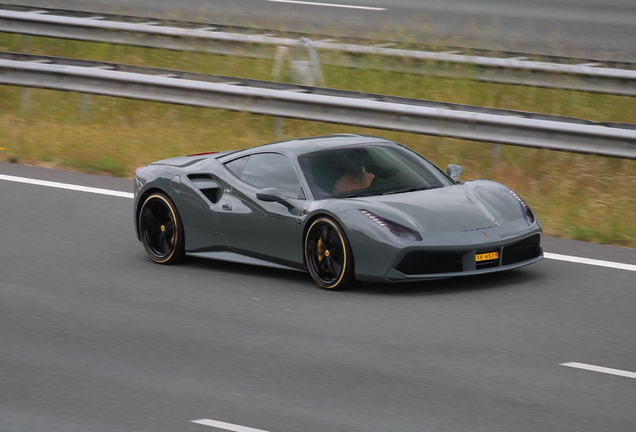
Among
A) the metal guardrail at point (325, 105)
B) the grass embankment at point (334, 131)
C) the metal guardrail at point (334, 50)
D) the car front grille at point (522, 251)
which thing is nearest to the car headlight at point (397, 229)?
the car front grille at point (522, 251)

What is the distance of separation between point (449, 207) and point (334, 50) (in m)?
8.45

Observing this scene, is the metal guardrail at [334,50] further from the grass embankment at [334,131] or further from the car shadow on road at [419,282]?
the car shadow on road at [419,282]

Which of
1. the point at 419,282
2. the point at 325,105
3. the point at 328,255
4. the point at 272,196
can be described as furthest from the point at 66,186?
the point at 419,282

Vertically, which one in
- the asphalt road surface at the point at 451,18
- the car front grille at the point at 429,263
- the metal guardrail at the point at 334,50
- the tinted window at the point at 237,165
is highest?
the asphalt road surface at the point at 451,18

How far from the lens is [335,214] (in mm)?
8094

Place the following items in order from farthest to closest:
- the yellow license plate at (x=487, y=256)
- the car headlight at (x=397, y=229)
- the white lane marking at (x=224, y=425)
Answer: the yellow license plate at (x=487, y=256) → the car headlight at (x=397, y=229) → the white lane marking at (x=224, y=425)

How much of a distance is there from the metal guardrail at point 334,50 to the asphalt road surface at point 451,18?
152 centimetres

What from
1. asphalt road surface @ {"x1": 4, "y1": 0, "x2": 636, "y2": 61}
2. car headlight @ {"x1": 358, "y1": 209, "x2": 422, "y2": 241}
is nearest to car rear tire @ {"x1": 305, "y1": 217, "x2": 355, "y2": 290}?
car headlight @ {"x1": 358, "y1": 209, "x2": 422, "y2": 241}

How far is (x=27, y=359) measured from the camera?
6.78 metres

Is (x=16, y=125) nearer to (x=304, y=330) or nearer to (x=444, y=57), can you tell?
(x=444, y=57)

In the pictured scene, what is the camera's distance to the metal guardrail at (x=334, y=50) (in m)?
14.4

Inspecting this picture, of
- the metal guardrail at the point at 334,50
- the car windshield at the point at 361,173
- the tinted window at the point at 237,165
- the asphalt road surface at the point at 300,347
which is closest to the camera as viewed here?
the asphalt road surface at the point at 300,347

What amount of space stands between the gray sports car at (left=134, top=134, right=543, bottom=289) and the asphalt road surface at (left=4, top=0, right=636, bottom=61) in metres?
8.74

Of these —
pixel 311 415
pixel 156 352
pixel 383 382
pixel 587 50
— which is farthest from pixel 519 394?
pixel 587 50
